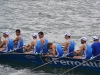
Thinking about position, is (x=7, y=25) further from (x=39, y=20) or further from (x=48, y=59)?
(x=48, y=59)

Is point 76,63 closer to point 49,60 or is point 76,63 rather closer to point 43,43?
point 49,60

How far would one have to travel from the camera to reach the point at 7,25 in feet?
116

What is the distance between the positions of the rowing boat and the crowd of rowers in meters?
0.31

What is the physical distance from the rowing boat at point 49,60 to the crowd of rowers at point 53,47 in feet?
1.02

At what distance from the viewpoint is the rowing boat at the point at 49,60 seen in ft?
69.3

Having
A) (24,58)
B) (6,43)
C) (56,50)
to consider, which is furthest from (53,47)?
(6,43)

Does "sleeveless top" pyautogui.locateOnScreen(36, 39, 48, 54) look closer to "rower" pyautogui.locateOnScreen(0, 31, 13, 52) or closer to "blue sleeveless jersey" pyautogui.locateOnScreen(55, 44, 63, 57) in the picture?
"blue sleeveless jersey" pyautogui.locateOnScreen(55, 44, 63, 57)

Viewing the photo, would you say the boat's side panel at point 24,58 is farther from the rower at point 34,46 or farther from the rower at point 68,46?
the rower at point 68,46

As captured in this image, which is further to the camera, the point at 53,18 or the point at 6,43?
the point at 53,18

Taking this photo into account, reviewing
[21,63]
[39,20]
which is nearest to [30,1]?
[39,20]

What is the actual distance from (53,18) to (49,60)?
1720 cm

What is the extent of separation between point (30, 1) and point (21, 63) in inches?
1010

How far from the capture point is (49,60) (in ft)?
72.6

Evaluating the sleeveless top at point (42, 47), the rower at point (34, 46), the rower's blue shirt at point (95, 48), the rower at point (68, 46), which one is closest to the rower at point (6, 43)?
the rower at point (34, 46)
